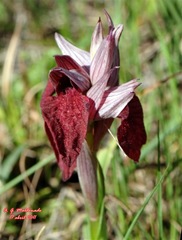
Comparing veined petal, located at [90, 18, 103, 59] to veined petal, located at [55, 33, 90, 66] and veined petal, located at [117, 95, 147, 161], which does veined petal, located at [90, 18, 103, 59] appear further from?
veined petal, located at [117, 95, 147, 161]

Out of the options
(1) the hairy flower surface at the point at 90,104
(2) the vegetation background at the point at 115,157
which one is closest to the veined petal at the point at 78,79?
(1) the hairy flower surface at the point at 90,104

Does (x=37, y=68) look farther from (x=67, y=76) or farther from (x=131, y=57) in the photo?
(x=67, y=76)

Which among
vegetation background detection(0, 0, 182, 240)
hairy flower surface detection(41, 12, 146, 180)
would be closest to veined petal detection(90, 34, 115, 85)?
hairy flower surface detection(41, 12, 146, 180)

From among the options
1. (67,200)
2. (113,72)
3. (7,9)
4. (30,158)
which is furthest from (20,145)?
(7,9)

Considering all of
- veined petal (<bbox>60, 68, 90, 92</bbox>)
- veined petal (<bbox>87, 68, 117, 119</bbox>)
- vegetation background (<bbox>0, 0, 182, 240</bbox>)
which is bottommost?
vegetation background (<bbox>0, 0, 182, 240</bbox>)

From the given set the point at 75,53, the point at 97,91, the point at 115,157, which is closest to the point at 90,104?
the point at 97,91
